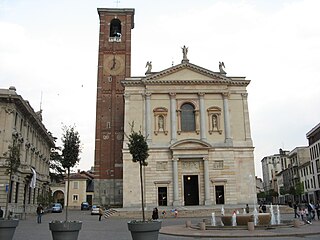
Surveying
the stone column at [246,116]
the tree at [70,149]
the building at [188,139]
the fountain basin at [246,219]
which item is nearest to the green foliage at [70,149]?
the tree at [70,149]

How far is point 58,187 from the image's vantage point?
8031cm

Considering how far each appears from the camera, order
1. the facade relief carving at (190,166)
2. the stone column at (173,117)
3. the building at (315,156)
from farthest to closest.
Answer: the building at (315,156) < the stone column at (173,117) < the facade relief carving at (190,166)

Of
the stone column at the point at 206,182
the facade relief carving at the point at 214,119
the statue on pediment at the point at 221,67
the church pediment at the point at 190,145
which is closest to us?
the stone column at the point at 206,182

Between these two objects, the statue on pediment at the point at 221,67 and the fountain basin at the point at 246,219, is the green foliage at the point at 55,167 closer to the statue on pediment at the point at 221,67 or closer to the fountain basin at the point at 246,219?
the statue on pediment at the point at 221,67

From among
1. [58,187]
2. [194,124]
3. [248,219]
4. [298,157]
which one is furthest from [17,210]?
[298,157]

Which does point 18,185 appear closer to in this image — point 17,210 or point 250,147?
point 17,210

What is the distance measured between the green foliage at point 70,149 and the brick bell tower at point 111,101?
32.0 meters

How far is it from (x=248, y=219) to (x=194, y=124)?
929 inches

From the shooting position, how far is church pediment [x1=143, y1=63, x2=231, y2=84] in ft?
139

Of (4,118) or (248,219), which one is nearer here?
(248,219)

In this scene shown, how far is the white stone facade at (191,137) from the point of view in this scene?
39.4 metres

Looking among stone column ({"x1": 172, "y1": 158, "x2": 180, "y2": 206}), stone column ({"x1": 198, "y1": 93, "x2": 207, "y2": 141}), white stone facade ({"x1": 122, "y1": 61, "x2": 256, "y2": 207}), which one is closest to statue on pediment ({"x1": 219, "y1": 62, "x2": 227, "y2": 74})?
white stone facade ({"x1": 122, "y1": 61, "x2": 256, "y2": 207})

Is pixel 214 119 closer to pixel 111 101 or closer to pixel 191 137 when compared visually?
pixel 191 137

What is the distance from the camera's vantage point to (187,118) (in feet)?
138
